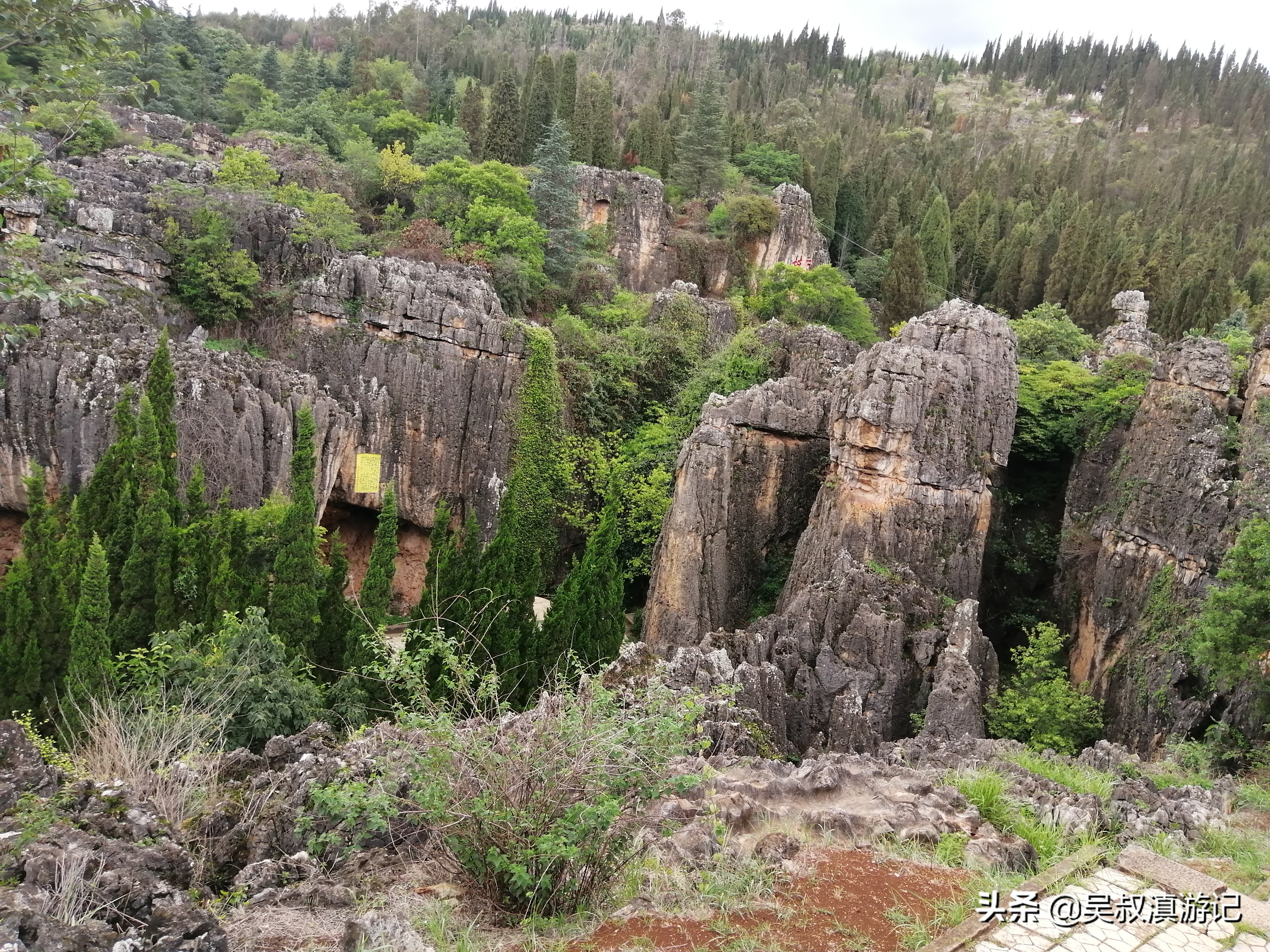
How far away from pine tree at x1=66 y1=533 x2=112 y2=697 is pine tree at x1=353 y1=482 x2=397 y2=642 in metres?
4.47

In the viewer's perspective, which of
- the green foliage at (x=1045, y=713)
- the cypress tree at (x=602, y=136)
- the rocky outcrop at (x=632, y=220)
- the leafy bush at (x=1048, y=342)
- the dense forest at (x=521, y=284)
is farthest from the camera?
the cypress tree at (x=602, y=136)

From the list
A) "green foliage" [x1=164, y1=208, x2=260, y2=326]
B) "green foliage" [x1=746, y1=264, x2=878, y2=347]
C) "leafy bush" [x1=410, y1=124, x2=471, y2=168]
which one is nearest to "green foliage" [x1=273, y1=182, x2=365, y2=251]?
"green foliage" [x1=164, y1=208, x2=260, y2=326]

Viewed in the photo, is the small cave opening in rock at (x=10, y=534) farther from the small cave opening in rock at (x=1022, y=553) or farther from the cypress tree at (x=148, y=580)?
the small cave opening in rock at (x=1022, y=553)

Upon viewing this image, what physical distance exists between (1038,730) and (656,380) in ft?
49.6

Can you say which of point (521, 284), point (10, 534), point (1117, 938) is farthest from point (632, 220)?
point (1117, 938)

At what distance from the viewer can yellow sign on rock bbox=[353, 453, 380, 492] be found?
2261 cm

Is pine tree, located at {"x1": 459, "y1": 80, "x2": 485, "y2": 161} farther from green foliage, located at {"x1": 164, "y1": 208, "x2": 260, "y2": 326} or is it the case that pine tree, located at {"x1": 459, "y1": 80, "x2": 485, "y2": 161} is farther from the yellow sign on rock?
the yellow sign on rock

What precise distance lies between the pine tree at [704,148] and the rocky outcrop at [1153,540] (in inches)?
843

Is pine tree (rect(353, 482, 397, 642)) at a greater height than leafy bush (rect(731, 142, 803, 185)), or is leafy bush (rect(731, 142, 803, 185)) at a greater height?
leafy bush (rect(731, 142, 803, 185))

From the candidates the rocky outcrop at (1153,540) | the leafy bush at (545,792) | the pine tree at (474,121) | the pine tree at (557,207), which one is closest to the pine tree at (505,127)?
the pine tree at (474,121)

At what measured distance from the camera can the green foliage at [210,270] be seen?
22.5m

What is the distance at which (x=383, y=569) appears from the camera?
53.5 ft

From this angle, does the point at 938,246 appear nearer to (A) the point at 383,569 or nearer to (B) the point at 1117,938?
(A) the point at 383,569

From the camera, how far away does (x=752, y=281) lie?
1250 inches
